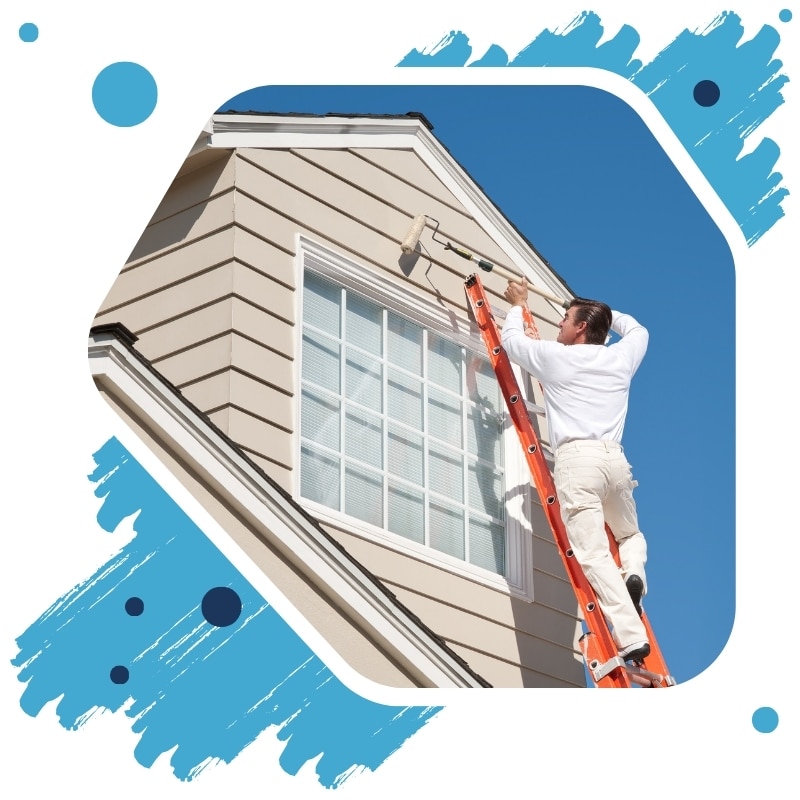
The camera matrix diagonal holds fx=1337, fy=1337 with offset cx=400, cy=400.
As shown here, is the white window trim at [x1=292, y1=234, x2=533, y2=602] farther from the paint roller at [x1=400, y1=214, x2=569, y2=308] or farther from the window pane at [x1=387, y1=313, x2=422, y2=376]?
the paint roller at [x1=400, y1=214, x2=569, y2=308]

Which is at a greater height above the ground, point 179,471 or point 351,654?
point 179,471

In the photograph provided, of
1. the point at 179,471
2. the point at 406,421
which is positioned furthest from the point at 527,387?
the point at 179,471

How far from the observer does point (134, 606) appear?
3746 millimetres

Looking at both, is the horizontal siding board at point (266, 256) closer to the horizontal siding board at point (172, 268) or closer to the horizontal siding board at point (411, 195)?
the horizontal siding board at point (172, 268)

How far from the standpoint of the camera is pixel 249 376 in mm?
5395

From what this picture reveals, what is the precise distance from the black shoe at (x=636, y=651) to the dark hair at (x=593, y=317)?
4.52 feet

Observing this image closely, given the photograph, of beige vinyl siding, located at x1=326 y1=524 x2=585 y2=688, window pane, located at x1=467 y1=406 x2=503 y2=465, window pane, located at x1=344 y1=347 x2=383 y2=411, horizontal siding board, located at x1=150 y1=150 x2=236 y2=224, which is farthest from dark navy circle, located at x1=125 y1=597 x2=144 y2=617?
window pane, located at x1=467 y1=406 x2=503 y2=465

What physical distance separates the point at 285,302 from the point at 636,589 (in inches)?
Answer: 74.9

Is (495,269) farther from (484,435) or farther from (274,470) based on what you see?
(274,470)

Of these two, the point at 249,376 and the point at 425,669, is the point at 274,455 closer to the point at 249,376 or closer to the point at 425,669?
the point at 249,376

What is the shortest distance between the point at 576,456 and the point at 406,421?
86 centimetres

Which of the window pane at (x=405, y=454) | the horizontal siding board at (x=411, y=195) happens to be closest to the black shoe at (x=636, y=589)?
the window pane at (x=405, y=454)

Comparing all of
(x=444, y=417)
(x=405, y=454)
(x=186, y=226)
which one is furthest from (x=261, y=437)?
(x=444, y=417)

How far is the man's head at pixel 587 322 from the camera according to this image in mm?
5824
